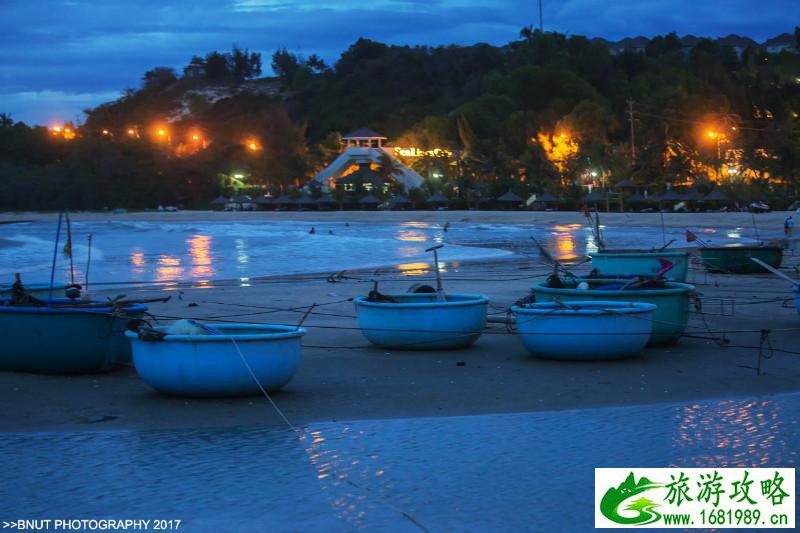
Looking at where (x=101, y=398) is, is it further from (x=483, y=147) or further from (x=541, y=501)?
(x=483, y=147)

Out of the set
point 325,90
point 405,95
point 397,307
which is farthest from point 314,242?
point 325,90

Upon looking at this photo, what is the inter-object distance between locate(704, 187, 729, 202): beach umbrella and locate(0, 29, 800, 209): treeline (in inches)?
38.0

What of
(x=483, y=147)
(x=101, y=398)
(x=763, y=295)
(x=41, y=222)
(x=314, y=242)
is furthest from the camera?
(x=483, y=147)

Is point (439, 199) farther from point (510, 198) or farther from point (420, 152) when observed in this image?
point (420, 152)

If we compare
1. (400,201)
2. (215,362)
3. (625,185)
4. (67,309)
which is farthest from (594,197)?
(215,362)

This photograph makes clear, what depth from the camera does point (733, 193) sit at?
6088 cm

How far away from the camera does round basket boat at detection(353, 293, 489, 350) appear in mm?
10875

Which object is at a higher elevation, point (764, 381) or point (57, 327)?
point (57, 327)

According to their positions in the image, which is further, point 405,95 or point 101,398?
point 405,95

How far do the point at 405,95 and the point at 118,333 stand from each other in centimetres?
14461

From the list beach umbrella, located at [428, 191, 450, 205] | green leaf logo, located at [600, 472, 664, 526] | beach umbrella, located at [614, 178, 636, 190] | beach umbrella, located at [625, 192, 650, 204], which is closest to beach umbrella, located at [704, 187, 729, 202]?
beach umbrella, located at [625, 192, 650, 204]

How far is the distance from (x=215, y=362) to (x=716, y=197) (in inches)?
2248

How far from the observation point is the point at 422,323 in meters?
10.9

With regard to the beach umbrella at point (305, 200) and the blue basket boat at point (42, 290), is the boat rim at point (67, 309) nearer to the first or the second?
the blue basket boat at point (42, 290)
